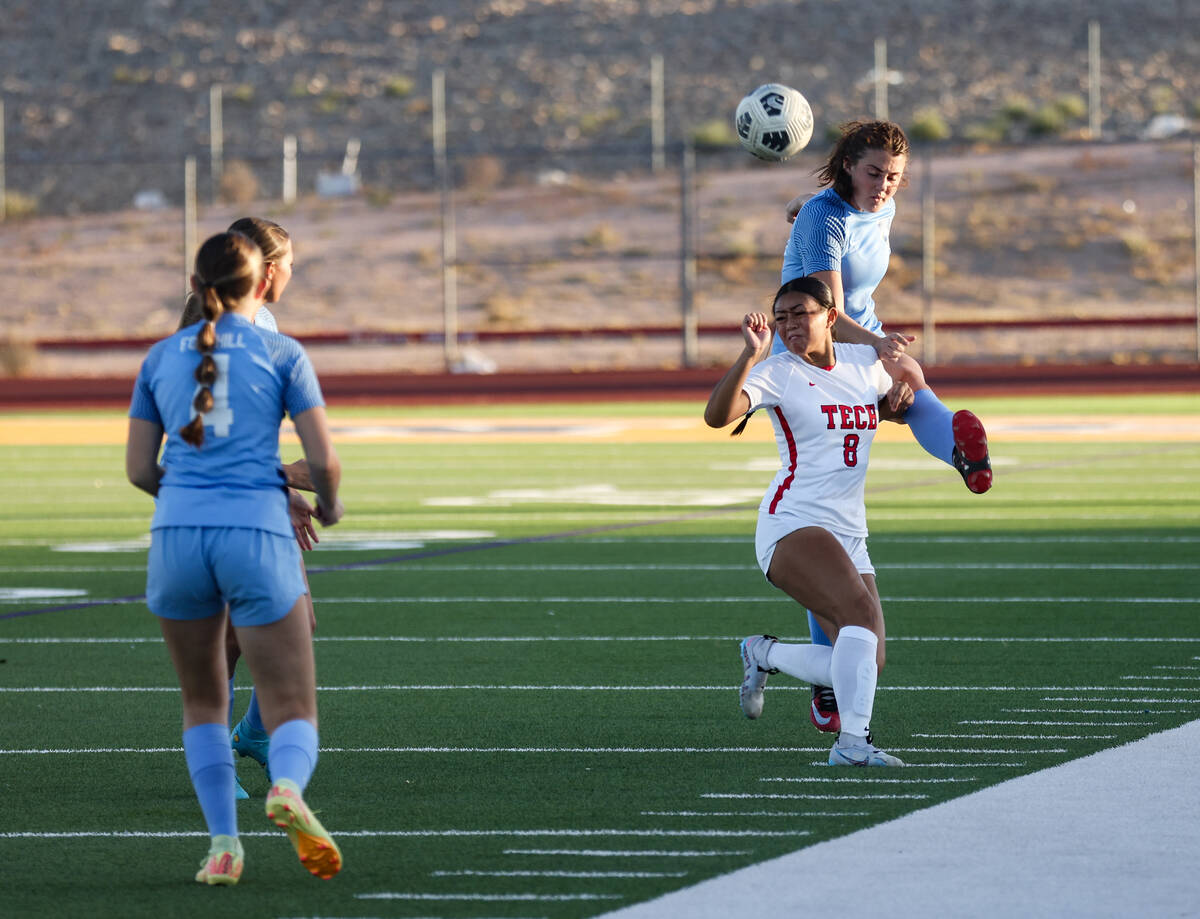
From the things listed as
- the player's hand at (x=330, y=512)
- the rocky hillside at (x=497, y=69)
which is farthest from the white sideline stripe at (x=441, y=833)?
the rocky hillside at (x=497, y=69)

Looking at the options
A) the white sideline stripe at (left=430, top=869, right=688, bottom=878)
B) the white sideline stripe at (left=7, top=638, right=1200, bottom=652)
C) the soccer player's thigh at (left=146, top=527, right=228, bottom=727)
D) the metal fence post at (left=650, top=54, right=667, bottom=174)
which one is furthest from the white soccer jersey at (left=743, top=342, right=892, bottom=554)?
the metal fence post at (left=650, top=54, right=667, bottom=174)

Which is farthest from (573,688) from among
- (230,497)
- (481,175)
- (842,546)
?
(481,175)

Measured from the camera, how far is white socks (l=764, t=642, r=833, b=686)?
8.09 metres

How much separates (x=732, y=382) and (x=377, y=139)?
228 ft

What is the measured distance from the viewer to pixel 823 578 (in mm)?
7930

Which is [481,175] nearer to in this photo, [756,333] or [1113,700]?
[1113,700]

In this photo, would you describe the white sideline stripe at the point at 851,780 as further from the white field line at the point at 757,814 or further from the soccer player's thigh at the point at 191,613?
the soccer player's thigh at the point at 191,613

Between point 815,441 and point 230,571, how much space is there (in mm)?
2738

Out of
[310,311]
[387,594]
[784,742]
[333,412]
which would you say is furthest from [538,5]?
[784,742]

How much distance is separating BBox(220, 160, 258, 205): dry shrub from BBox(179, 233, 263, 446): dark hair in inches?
2407

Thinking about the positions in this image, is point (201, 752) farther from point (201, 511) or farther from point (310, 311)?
point (310, 311)

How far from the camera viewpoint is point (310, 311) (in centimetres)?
5797

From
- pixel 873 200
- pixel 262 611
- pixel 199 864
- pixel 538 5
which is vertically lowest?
pixel 199 864

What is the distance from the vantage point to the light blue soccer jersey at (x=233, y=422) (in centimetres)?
604
